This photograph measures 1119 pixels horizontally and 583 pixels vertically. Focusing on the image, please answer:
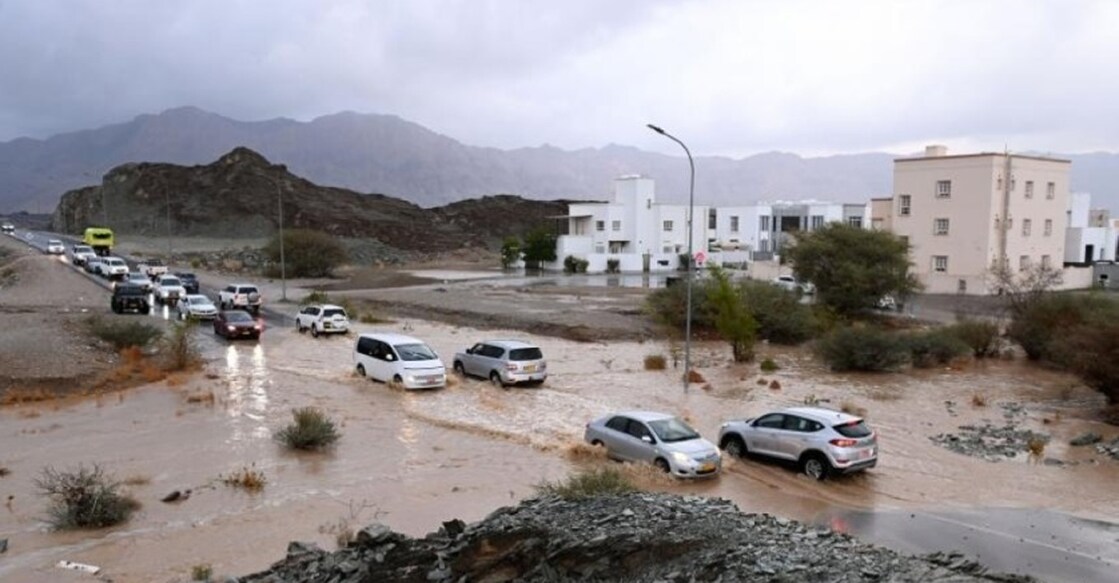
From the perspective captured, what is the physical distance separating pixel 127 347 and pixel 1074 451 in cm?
3146

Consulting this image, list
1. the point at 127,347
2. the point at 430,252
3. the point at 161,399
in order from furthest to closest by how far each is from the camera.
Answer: the point at 430,252
the point at 127,347
the point at 161,399

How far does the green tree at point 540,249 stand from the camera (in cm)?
9400

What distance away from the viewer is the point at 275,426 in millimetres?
22250

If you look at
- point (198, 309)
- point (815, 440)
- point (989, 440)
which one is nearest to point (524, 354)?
point (815, 440)

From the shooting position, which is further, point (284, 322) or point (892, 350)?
point (284, 322)

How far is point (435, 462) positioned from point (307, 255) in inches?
2620

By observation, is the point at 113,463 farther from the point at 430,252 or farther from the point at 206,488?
the point at 430,252

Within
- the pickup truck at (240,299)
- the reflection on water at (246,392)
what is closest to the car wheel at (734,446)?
the reflection on water at (246,392)

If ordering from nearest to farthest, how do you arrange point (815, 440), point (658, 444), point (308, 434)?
point (658, 444), point (815, 440), point (308, 434)

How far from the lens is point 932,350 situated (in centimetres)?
3634

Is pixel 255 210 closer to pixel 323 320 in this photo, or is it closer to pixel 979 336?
pixel 323 320

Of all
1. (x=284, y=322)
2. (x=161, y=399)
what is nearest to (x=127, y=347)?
(x=161, y=399)

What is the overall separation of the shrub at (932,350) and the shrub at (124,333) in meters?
30.9

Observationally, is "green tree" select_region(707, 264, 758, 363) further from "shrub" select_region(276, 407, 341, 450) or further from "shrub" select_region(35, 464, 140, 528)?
"shrub" select_region(35, 464, 140, 528)
